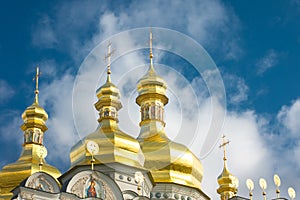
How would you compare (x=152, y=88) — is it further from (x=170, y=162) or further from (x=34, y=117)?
(x=34, y=117)

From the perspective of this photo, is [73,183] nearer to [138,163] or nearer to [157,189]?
[138,163]

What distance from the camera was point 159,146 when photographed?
3625 centimetres

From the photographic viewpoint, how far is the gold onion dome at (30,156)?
3528 centimetres

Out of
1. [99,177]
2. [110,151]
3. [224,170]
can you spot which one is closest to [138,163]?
[110,151]

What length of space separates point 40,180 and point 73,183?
1205 mm

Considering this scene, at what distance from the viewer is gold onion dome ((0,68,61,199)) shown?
116 ft

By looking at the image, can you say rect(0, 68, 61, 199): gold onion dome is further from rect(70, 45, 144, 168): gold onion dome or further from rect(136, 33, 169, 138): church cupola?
rect(136, 33, 169, 138): church cupola

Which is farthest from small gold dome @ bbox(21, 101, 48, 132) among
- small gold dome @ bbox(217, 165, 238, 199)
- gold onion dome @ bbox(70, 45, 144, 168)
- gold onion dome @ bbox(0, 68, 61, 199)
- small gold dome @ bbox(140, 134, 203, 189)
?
small gold dome @ bbox(217, 165, 238, 199)

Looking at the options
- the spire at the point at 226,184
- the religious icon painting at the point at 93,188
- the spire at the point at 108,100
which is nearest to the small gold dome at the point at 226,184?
the spire at the point at 226,184

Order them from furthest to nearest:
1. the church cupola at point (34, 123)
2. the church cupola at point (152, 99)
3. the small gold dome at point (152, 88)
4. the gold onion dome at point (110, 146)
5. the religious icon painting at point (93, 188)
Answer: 1. the small gold dome at point (152, 88)
2. the church cupola at point (152, 99)
3. the church cupola at point (34, 123)
4. the gold onion dome at point (110, 146)
5. the religious icon painting at point (93, 188)

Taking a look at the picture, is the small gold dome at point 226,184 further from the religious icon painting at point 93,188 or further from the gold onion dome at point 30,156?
the religious icon painting at point 93,188

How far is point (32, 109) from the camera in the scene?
3834 cm

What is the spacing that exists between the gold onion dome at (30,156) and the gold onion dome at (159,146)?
446 cm

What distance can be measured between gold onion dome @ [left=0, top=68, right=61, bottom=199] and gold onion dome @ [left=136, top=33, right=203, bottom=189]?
175 inches
